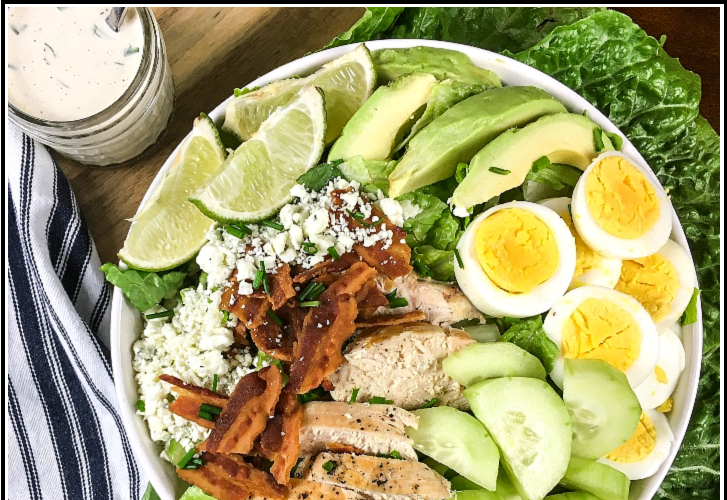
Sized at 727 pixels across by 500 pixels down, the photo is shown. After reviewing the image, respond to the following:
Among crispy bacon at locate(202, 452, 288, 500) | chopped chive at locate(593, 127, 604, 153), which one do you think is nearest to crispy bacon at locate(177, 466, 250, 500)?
crispy bacon at locate(202, 452, 288, 500)

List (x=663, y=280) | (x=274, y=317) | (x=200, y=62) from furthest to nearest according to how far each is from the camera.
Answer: (x=200, y=62), (x=663, y=280), (x=274, y=317)

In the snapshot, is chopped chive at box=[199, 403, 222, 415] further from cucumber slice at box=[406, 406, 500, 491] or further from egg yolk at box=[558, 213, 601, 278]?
egg yolk at box=[558, 213, 601, 278]

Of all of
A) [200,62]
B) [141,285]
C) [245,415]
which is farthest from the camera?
[200,62]

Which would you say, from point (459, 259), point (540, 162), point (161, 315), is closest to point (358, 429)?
point (459, 259)

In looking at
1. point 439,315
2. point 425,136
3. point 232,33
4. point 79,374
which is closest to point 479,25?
point 425,136

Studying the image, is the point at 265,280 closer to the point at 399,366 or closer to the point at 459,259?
the point at 399,366

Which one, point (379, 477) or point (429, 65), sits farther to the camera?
point (429, 65)

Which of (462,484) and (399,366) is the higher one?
(399,366)
